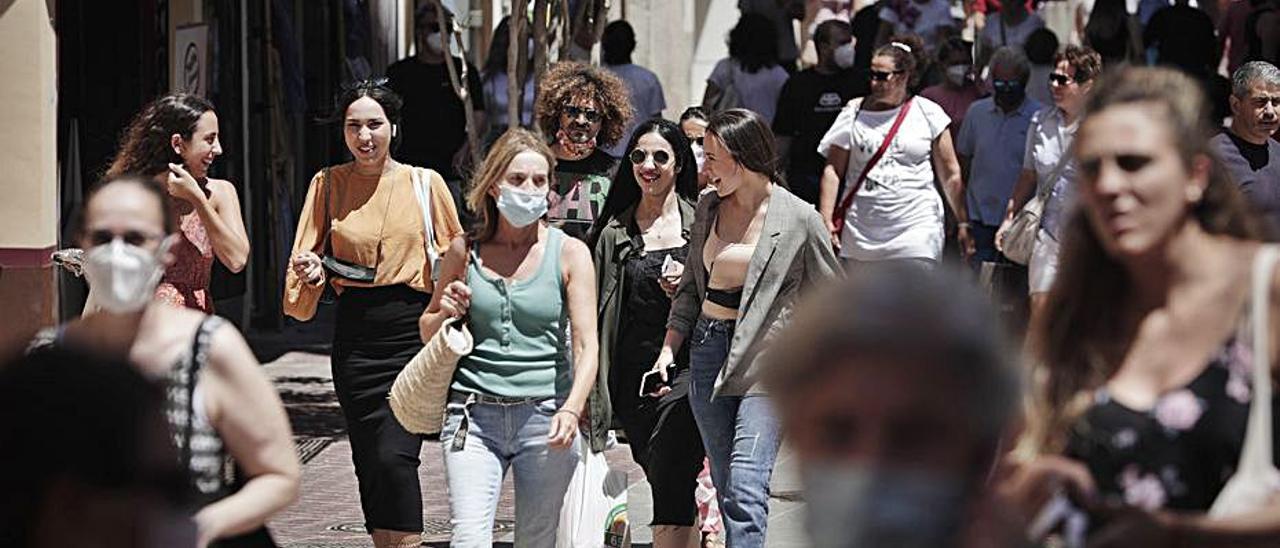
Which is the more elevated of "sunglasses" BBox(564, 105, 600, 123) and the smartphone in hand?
"sunglasses" BBox(564, 105, 600, 123)

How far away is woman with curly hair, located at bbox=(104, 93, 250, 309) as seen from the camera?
7.94 meters

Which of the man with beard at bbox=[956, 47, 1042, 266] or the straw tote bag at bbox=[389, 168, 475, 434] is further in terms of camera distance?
the man with beard at bbox=[956, 47, 1042, 266]

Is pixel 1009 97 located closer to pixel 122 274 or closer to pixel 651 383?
pixel 651 383

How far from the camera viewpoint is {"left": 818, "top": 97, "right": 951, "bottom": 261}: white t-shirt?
11.8m

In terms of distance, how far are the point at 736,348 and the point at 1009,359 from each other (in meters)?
5.17

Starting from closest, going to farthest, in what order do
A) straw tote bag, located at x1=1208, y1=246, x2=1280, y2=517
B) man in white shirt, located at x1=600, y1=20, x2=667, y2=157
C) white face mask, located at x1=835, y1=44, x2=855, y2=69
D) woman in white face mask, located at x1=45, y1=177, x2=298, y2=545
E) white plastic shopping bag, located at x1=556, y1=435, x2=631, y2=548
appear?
straw tote bag, located at x1=1208, y1=246, x2=1280, y2=517 < woman in white face mask, located at x1=45, y1=177, x2=298, y2=545 < white plastic shopping bag, located at x1=556, y1=435, x2=631, y2=548 < man in white shirt, located at x1=600, y1=20, x2=667, y2=157 < white face mask, located at x1=835, y1=44, x2=855, y2=69

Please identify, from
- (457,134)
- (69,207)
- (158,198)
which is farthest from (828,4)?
(158,198)

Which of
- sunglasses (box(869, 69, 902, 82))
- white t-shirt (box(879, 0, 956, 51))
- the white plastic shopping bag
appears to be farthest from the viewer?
white t-shirt (box(879, 0, 956, 51))

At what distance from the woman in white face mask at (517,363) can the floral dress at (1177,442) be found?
3580 mm

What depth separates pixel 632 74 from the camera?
14.4 m

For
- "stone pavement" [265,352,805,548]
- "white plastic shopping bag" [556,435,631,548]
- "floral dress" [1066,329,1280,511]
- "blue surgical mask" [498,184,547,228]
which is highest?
"blue surgical mask" [498,184,547,228]

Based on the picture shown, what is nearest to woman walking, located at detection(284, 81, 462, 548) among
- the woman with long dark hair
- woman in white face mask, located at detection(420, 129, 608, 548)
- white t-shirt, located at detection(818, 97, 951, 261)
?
the woman with long dark hair

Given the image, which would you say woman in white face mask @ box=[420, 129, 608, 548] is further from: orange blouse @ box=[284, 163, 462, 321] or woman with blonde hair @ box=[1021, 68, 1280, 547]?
woman with blonde hair @ box=[1021, 68, 1280, 547]

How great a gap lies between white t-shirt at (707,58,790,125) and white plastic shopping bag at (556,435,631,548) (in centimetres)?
696
